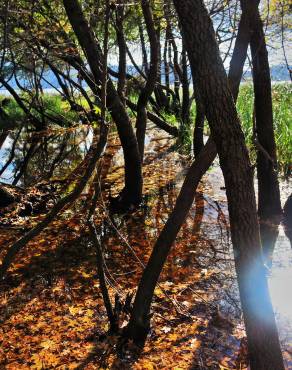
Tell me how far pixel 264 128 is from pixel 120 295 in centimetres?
350

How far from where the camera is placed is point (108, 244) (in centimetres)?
716

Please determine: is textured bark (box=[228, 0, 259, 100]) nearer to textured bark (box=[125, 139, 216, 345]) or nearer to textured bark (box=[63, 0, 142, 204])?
textured bark (box=[125, 139, 216, 345])

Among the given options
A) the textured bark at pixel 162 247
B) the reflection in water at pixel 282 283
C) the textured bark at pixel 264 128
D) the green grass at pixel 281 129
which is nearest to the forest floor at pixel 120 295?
the textured bark at pixel 162 247

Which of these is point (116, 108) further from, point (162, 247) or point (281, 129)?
point (281, 129)

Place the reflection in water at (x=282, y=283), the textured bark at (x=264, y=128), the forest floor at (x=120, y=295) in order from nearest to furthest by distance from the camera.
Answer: the forest floor at (x=120, y=295), the reflection in water at (x=282, y=283), the textured bark at (x=264, y=128)

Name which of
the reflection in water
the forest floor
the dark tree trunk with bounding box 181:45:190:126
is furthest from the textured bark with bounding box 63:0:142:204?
the dark tree trunk with bounding box 181:45:190:126

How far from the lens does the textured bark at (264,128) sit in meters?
6.61

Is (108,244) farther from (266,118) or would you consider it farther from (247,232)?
(247,232)

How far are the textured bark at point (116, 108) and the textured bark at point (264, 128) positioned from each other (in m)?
2.18

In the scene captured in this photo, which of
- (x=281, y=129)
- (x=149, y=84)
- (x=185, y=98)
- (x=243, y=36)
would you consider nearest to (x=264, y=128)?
(x=149, y=84)

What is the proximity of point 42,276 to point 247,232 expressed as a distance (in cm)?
406

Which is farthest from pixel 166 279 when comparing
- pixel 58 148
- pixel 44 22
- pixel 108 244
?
pixel 58 148

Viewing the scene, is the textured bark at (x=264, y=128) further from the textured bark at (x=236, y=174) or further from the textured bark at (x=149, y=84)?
the textured bark at (x=236, y=174)

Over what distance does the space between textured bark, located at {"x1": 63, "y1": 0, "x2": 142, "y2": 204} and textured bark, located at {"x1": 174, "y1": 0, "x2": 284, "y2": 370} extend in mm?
4039
